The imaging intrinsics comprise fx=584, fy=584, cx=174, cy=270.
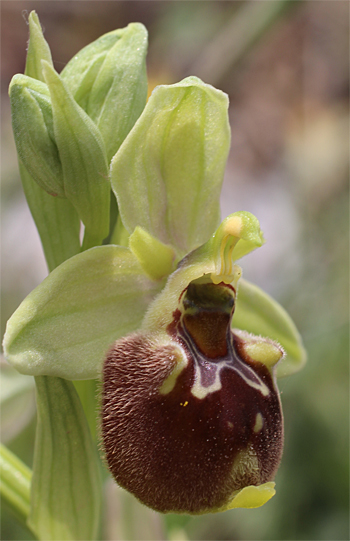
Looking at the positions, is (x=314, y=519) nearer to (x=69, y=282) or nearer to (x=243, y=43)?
(x=69, y=282)

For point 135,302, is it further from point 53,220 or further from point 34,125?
point 34,125

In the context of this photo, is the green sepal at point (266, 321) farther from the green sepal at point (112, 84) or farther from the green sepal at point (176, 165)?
the green sepal at point (112, 84)

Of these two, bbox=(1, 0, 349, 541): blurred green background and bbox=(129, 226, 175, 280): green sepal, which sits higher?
bbox=(129, 226, 175, 280): green sepal

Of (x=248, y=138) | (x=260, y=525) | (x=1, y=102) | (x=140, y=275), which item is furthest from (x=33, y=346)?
(x=248, y=138)

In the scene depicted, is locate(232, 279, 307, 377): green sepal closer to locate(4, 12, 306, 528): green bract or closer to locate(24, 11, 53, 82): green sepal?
locate(4, 12, 306, 528): green bract

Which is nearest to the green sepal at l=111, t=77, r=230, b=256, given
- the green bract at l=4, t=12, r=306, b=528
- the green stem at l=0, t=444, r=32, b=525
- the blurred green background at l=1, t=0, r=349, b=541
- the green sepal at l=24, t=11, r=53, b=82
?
the green bract at l=4, t=12, r=306, b=528

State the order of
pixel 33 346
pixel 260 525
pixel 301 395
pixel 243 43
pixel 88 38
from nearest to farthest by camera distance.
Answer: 1. pixel 33 346
2. pixel 260 525
3. pixel 301 395
4. pixel 243 43
5. pixel 88 38

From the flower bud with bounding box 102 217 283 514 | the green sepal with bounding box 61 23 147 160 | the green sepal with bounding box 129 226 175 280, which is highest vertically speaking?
the green sepal with bounding box 61 23 147 160
